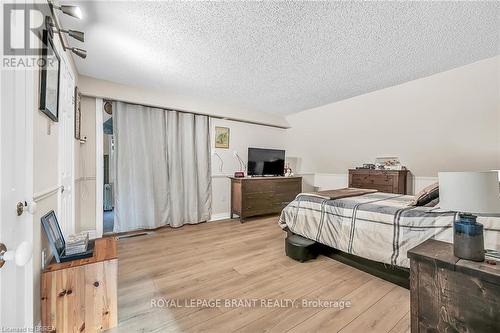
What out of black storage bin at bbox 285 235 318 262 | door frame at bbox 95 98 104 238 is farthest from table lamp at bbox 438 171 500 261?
door frame at bbox 95 98 104 238

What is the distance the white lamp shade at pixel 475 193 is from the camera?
3.36 ft

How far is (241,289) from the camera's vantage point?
188cm

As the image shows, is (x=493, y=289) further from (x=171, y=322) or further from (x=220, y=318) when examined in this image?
(x=171, y=322)

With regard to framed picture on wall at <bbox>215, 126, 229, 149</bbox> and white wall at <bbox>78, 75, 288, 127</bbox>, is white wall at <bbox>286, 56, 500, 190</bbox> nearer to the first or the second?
white wall at <bbox>78, 75, 288, 127</bbox>

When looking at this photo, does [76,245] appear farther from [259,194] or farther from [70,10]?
[259,194]

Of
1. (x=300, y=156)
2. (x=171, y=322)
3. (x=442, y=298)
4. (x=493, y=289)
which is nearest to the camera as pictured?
(x=493, y=289)

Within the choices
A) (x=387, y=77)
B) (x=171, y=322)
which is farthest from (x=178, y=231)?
(x=387, y=77)

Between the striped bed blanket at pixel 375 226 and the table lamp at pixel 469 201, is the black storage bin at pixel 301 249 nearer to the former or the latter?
the striped bed blanket at pixel 375 226

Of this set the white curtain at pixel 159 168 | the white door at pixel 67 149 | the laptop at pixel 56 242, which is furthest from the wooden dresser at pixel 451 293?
the white curtain at pixel 159 168

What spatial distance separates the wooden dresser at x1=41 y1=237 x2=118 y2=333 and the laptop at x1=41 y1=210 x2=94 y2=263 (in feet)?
0.15

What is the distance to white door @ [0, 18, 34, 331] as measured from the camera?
714mm

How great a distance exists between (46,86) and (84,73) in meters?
1.92

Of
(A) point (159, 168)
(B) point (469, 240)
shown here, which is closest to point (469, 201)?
(B) point (469, 240)

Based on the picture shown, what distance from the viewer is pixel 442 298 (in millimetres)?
1100
